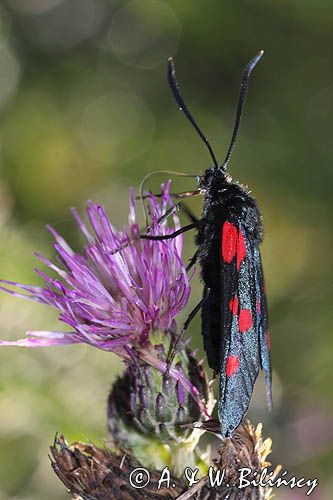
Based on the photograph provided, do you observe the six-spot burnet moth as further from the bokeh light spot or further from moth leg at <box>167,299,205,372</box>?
the bokeh light spot

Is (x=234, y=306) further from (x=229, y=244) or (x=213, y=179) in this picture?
(x=213, y=179)

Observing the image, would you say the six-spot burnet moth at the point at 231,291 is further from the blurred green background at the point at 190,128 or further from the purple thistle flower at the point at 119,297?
the blurred green background at the point at 190,128

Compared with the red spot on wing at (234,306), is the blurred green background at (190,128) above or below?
above

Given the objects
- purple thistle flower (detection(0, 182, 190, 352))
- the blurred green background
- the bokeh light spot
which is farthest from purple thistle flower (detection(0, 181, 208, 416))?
the bokeh light spot

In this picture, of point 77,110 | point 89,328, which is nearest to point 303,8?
point 77,110

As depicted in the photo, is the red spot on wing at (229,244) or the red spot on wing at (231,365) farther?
the red spot on wing at (229,244)

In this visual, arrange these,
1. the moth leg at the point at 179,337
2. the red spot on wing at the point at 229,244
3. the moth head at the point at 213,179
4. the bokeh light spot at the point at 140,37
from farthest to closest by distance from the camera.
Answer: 1. the bokeh light spot at the point at 140,37
2. the moth head at the point at 213,179
3. the moth leg at the point at 179,337
4. the red spot on wing at the point at 229,244

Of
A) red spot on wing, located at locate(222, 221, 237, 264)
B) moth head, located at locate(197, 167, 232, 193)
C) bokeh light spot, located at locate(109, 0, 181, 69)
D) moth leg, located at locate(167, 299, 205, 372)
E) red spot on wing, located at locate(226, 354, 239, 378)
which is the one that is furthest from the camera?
bokeh light spot, located at locate(109, 0, 181, 69)

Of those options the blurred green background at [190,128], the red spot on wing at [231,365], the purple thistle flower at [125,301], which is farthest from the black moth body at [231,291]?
the blurred green background at [190,128]
